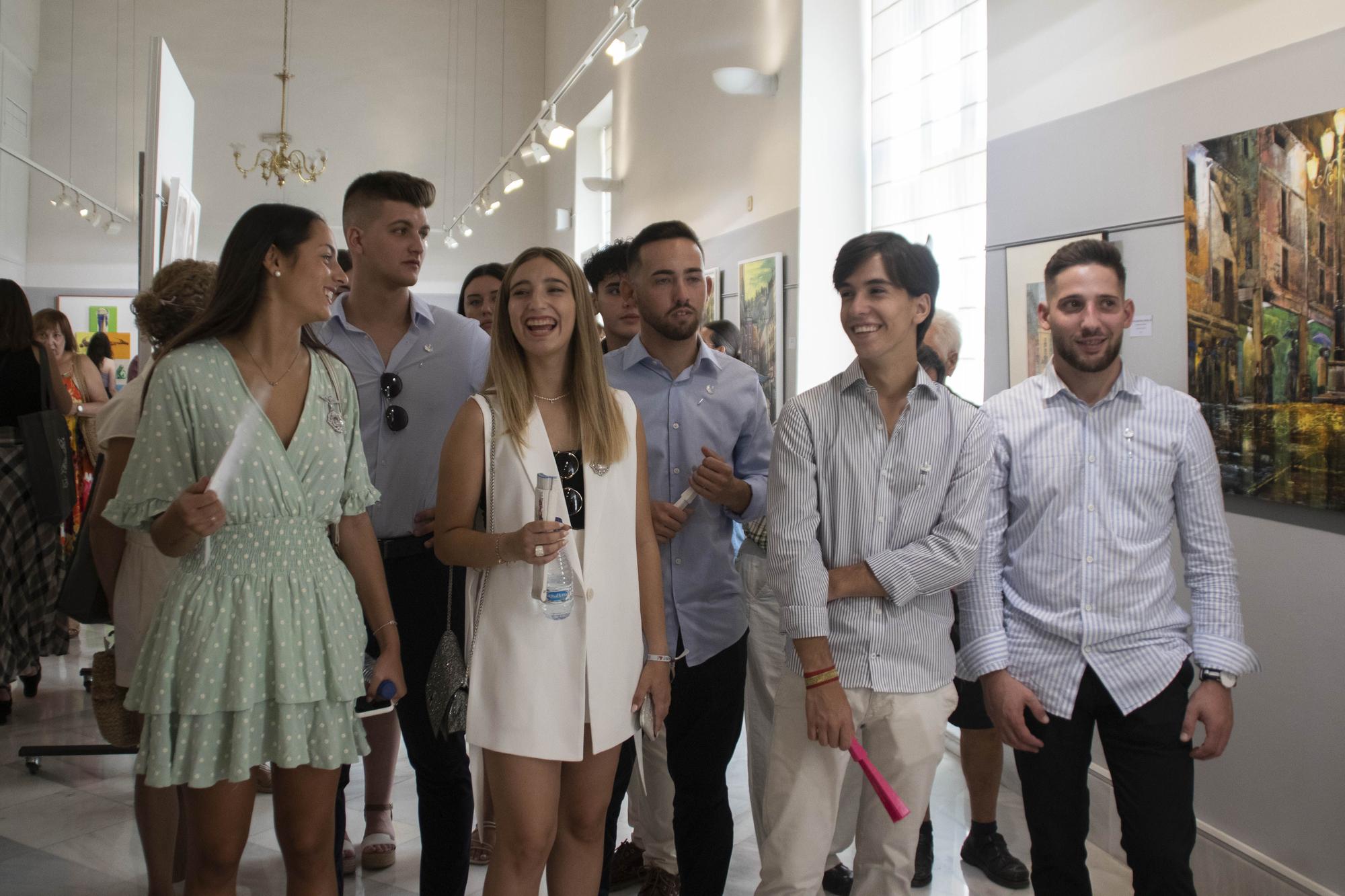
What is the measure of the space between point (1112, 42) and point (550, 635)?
301 centimetres

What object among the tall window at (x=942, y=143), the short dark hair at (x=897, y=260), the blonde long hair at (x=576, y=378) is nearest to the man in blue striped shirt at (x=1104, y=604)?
the short dark hair at (x=897, y=260)

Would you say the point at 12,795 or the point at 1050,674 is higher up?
the point at 1050,674

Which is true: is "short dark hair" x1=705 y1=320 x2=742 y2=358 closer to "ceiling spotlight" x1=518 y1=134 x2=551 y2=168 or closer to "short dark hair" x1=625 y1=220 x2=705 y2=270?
"short dark hair" x1=625 y1=220 x2=705 y2=270

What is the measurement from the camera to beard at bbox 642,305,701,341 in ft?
9.09

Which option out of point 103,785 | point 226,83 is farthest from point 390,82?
point 103,785

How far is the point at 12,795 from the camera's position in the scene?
4.08 metres

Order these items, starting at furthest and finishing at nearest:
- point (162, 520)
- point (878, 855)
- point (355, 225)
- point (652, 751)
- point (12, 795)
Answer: point (12, 795), point (652, 751), point (355, 225), point (878, 855), point (162, 520)

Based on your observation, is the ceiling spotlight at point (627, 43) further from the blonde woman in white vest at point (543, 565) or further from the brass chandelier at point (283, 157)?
the brass chandelier at point (283, 157)

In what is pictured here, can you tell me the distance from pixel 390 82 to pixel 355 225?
14252mm

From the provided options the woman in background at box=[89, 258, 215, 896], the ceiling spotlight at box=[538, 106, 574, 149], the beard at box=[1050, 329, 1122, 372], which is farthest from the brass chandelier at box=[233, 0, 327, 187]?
the beard at box=[1050, 329, 1122, 372]

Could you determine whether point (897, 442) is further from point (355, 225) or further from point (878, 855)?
point (355, 225)

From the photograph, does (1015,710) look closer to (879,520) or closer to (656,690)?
(879,520)

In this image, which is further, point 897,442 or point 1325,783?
point 1325,783

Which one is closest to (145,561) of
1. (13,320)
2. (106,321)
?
(13,320)
